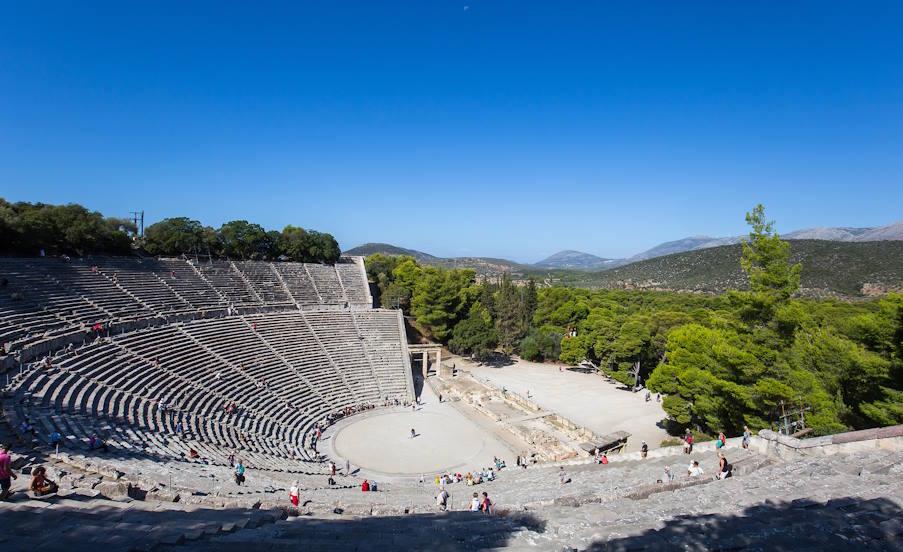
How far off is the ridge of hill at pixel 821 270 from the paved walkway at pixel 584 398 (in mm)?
62433

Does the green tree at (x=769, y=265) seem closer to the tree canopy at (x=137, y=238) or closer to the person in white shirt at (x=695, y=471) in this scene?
the person in white shirt at (x=695, y=471)

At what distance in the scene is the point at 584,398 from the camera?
3053 cm

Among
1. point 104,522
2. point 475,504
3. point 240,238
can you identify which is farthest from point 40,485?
point 240,238

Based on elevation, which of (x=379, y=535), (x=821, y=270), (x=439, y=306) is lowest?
(x=379, y=535)

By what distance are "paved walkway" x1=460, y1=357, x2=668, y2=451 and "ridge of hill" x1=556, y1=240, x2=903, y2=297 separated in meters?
62.4

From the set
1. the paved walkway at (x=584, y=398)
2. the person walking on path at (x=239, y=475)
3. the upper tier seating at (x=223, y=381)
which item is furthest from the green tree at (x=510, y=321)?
the person walking on path at (x=239, y=475)

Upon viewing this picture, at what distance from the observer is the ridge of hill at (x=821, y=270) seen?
2906 inches

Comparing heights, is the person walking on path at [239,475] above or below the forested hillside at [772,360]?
below

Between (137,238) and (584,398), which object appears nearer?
(584,398)

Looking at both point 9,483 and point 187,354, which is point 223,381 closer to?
point 187,354

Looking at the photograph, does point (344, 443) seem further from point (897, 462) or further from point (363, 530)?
point (897, 462)

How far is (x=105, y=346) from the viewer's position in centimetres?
2019

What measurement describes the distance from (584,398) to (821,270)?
81795 millimetres

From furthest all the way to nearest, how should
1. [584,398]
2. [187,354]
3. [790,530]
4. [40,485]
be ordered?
1. [584,398]
2. [187,354]
3. [40,485]
4. [790,530]
